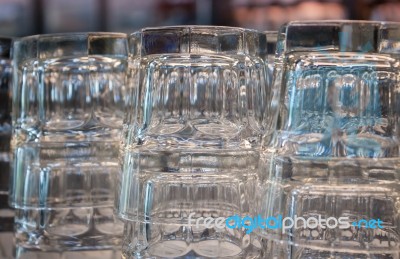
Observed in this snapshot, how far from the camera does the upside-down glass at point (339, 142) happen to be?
532 millimetres

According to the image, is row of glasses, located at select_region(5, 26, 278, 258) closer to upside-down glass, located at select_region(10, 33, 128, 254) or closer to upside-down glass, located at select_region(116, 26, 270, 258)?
upside-down glass, located at select_region(116, 26, 270, 258)

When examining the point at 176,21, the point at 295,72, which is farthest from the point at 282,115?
the point at 176,21

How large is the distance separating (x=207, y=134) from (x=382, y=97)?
16 centimetres

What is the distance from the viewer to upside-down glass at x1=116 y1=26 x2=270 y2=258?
1.88 ft

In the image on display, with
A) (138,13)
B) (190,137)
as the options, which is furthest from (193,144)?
(138,13)

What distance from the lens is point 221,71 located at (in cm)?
58

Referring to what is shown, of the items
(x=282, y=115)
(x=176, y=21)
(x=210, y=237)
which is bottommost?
(x=210, y=237)

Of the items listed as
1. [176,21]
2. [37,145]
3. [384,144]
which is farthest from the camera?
[176,21]

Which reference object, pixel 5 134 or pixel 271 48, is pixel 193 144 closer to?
pixel 271 48

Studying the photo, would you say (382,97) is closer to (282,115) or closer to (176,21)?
(282,115)

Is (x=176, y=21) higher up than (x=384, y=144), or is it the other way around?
(x=176, y=21)

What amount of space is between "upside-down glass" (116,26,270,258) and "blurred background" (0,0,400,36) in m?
2.24

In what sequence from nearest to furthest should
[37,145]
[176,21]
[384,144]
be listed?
1. [384,144]
2. [37,145]
3. [176,21]

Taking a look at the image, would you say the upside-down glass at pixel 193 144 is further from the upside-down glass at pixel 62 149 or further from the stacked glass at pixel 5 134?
the stacked glass at pixel 5 134
